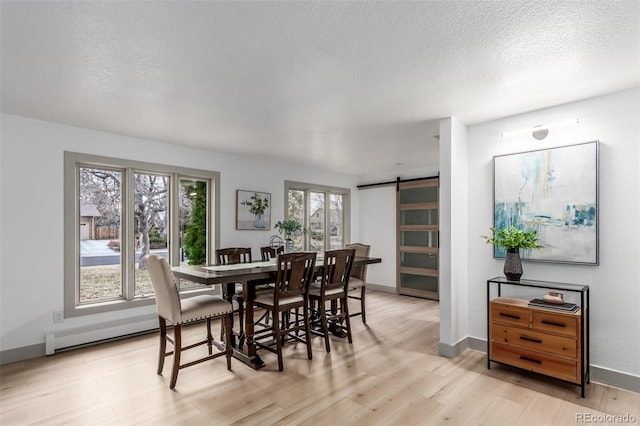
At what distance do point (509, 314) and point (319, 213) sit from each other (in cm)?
436

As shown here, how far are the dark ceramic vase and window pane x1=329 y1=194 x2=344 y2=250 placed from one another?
4187 millimetres

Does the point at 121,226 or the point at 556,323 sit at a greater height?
the point at 121,226

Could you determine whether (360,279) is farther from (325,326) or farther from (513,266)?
(513,266)

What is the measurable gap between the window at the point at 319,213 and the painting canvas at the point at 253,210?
549mm

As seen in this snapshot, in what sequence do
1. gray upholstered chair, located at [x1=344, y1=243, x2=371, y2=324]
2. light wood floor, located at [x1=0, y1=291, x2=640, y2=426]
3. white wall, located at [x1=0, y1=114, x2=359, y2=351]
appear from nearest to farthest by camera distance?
light wood floor, located at [x1=0, y1=291, x2=640, y2=426] → white wall, located at [x1=0, y1=114, x2=359, y2=351] → gray upholstered chair, located at [x1=344, y1=243, x2=371, y2=324]

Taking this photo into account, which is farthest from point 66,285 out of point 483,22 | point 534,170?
point 534,170

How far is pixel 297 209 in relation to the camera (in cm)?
639

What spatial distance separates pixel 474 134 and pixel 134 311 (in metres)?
4.47

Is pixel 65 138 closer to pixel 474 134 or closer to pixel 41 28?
pixel 41 28

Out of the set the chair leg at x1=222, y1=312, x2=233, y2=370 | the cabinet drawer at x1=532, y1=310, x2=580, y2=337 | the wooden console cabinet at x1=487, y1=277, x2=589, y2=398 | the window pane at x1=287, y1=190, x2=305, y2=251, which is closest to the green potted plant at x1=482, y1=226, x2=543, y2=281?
the wooden console cabinet at x1=487, y1=277, x2=589, y2=398

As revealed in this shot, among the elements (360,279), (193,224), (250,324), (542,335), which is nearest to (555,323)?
(542,335)

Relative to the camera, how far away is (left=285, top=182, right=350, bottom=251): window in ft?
20.8

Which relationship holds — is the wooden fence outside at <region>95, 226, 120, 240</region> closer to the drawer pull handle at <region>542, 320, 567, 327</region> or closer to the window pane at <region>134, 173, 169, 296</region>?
the window pane at <region>134, 173, 169, 296</region>

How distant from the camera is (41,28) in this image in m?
1.85
